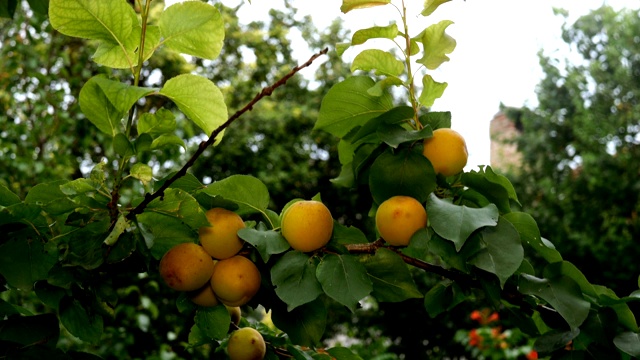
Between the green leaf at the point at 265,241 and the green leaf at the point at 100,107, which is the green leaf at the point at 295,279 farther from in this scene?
the green leaf at the point at 100,107

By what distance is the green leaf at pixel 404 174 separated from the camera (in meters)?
0.54

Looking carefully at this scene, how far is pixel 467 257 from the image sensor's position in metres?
0.49

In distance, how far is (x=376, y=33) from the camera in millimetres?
564

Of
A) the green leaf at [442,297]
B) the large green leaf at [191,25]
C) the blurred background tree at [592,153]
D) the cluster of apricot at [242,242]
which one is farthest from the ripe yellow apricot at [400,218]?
the blurred background tree at [592,153]

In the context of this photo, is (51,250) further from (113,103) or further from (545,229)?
(545,229)

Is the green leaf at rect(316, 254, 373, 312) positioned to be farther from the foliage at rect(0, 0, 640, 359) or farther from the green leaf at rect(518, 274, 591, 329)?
the green leaf at rect(518, 274, 591, 329)

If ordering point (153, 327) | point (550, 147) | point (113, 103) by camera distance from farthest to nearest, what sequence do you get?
point (550, 147) < point (153, 327) < point (113, 103)

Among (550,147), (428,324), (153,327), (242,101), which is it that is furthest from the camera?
(550,147)

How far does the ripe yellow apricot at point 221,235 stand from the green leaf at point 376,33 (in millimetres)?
185

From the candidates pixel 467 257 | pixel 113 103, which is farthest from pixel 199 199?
pixel 467 257

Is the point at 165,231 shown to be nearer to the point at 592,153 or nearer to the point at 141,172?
the point at 141,172

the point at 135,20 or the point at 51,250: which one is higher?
the point at 135,20

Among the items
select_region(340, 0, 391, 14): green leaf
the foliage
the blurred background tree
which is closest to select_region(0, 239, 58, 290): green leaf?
the foliage

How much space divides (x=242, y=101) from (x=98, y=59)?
501 centimetres
